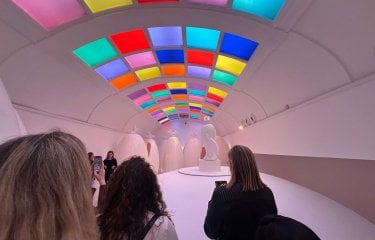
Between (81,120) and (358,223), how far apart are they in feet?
15.9

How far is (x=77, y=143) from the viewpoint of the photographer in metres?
0.64

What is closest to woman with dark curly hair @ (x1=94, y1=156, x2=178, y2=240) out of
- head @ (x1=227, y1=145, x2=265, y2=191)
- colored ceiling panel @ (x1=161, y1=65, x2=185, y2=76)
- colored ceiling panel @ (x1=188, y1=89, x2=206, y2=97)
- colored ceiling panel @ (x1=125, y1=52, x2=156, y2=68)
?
head @ (x1=227, y1=145, x2=265, y2=191)

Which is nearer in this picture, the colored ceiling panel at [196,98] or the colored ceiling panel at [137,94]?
the colored ceiling panel at [137,94]

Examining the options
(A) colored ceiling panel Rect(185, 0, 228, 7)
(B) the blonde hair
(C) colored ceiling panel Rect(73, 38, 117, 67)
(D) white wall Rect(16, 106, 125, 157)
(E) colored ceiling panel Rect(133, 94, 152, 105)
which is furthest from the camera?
(E) colored ceiling panel Rect(133, 94, 152, 105)

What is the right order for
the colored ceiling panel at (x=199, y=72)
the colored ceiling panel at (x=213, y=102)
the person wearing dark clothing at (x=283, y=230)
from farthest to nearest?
the colored ceiling panel at (x=213, y=102) → the colored ceiling panel at (x=199, y=72) → the person wearing dark clothing at (x=283, y=230)

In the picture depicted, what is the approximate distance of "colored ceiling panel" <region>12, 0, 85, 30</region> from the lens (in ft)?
6.66

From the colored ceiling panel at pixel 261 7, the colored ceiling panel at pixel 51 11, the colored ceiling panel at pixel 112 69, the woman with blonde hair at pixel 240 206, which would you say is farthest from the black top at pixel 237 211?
the colored ceiling panel at pixel 112 69

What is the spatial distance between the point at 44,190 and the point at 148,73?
4318 mm

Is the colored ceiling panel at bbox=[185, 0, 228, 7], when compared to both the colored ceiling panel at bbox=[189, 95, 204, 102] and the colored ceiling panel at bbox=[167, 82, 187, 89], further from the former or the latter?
the colored ceiling panel at bbox=[189, 95, 204, 102]

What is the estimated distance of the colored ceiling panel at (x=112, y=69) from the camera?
370 cm

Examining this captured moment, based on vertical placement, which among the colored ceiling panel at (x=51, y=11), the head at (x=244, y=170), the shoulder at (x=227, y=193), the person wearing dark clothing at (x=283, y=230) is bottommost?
the person wearing dark clothing at (x=283, y=230)

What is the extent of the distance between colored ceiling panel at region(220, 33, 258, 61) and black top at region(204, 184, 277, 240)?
2159 millimetres

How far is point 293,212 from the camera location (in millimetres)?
2484

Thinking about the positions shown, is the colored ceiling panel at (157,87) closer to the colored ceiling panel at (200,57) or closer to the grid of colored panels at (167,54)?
the grid of colored panels at (167,54)
